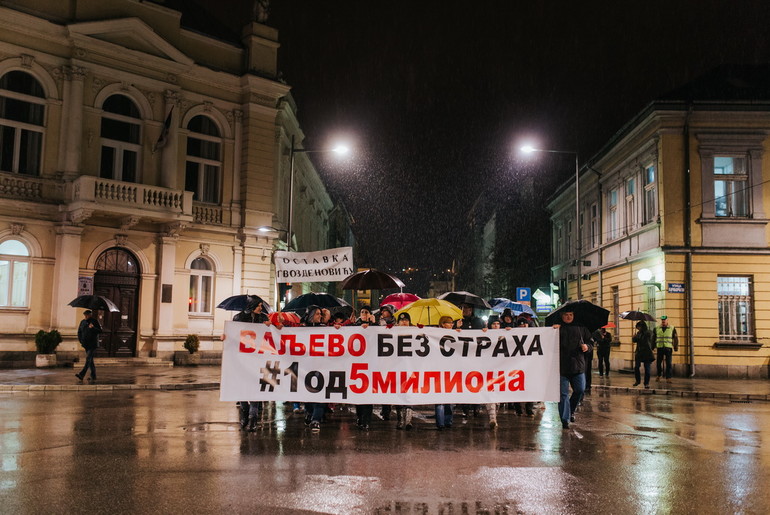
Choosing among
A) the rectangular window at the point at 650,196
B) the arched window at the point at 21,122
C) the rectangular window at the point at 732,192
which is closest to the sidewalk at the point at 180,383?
the rectangular window at the point at 732,192

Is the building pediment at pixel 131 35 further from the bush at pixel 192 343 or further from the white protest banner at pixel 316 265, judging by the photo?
the white protest banner at pixel 316 265

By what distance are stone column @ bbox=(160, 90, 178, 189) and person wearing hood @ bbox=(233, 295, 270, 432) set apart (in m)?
18.1

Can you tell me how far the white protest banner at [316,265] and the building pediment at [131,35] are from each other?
11876 mm

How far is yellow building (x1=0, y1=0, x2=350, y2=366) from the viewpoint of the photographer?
2552 cm

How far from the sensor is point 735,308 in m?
26.0

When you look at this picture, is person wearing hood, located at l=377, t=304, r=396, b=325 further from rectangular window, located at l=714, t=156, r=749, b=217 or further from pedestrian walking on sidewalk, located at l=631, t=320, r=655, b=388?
rectangular window, located at l=714, t=156, r=749, b=217

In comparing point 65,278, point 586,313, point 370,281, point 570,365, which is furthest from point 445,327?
point 65,278

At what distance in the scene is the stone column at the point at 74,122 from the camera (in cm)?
2631

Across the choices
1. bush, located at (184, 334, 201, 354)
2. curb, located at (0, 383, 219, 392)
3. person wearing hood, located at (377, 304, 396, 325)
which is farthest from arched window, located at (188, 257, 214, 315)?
person wearing hood, located at (377, 304, 396, 325)

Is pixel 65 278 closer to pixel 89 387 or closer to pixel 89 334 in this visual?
pixel 89 334

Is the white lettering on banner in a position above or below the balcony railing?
below

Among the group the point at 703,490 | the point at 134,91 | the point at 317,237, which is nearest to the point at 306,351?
the point at 703,490

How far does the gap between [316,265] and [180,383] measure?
16.7 feet

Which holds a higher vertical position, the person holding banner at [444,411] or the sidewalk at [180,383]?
the person holding banner at [444,411]
